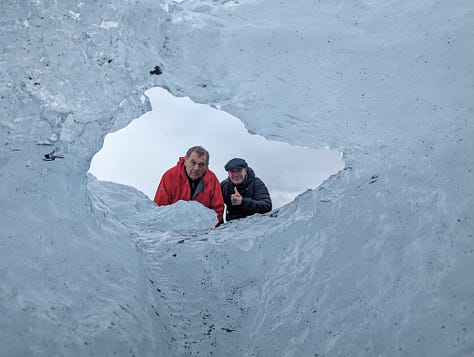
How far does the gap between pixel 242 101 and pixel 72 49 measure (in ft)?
2.46

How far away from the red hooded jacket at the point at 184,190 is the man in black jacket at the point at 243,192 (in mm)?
144

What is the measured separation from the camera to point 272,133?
2365mm

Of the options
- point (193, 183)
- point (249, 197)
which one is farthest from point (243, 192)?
point (193, 183)

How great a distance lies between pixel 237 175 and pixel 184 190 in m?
0.51

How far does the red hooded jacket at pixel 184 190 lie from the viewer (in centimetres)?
414

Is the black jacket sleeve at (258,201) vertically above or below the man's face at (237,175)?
below

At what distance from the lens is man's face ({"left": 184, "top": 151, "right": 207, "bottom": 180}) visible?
4.06m

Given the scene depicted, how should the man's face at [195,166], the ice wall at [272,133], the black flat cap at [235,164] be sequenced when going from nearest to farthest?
the ice wall at [272,133] < the man's face at [195,166] < the black flat cap at [235,164]

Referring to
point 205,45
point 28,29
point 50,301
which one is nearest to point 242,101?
point 205,45

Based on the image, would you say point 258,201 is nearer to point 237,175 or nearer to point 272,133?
point 237,175

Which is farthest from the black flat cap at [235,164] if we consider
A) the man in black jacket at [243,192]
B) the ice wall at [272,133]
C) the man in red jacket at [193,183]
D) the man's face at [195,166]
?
the ice wall at [272,133]

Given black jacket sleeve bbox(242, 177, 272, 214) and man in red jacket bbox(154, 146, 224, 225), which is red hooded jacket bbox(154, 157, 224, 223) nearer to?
man in red jacket bbox(154, 146, 224, 225)

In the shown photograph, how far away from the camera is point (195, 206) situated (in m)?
3.59

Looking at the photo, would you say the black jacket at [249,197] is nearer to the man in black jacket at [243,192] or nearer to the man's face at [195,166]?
the man in black jacket at [243,192]
